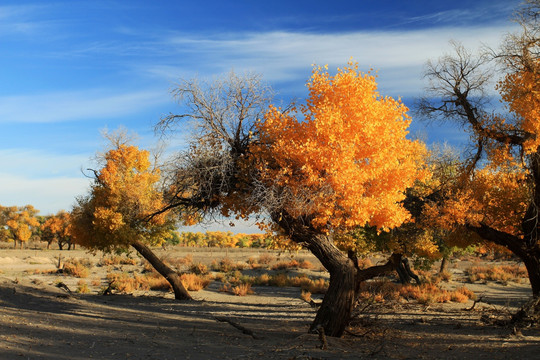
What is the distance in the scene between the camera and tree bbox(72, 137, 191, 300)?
76.1 ft

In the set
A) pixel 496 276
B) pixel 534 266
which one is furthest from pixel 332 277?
pixel 496 276

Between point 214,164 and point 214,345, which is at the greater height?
point 214,164

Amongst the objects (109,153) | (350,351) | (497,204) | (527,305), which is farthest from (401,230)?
(109,153)

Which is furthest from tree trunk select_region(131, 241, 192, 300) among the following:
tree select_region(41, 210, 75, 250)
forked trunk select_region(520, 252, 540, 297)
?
tree select_region(41, 210, 75, 250)

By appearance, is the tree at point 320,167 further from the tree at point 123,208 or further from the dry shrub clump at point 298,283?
the dry shrub clump at point 298,283

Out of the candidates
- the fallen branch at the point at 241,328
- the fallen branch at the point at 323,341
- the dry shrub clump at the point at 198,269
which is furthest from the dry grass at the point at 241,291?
the fallen branch at the point at 323,341

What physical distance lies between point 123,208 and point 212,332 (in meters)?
9.86

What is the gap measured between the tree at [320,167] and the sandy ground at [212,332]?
170cm

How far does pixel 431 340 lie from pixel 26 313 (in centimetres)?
1375

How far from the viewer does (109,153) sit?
2467cm

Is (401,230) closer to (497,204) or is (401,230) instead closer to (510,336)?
(497,204)

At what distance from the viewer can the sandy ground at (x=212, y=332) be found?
39.9ft

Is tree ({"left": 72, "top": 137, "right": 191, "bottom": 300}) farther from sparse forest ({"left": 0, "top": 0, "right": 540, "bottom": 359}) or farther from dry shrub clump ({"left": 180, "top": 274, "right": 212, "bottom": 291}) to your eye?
dry shrub clump ({"left": 180, "top": 274, "right": 212, "bottom": 291})

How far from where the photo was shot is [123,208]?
918 inches
